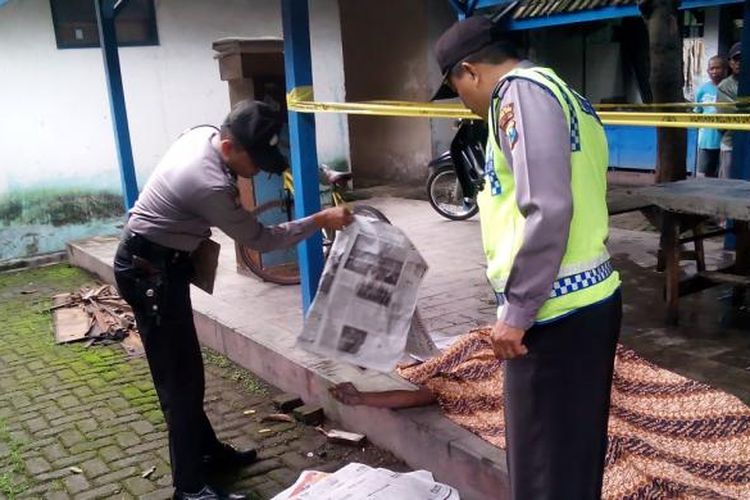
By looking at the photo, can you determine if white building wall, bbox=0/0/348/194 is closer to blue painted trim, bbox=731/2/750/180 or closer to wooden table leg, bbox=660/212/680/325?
blue painted trim, bbox=731/2/750/180

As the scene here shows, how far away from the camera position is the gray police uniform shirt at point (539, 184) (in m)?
1.78

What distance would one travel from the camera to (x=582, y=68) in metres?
12.0

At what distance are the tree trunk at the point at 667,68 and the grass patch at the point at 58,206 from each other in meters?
6.17

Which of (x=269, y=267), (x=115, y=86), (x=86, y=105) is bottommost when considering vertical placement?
(x=269, y=267)

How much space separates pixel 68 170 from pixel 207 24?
2.46 m

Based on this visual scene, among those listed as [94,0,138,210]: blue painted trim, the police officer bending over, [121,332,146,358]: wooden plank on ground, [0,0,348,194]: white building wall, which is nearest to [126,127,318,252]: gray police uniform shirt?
the police officer bending over

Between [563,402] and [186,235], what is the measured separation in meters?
1.77

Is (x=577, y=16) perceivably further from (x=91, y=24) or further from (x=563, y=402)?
(x=563, y=402)

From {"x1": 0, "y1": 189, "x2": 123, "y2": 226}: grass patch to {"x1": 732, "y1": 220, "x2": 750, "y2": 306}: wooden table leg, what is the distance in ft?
22.6

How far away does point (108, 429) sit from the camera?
4.14 meters

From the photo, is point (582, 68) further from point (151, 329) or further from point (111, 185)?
point (151, 329)

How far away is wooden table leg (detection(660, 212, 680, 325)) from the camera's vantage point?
14.4 ft

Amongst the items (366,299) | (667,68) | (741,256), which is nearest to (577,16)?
(667,68)

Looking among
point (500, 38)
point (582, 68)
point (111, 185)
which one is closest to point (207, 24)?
point (111, 185)
